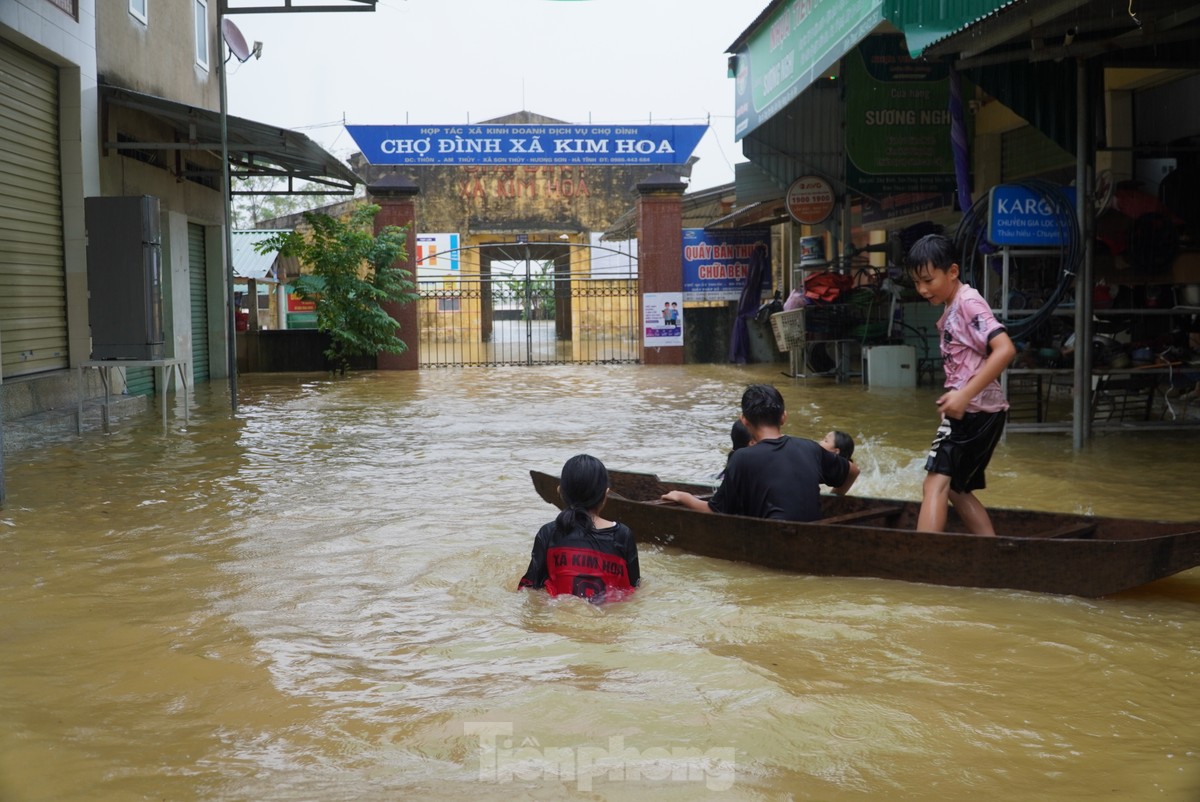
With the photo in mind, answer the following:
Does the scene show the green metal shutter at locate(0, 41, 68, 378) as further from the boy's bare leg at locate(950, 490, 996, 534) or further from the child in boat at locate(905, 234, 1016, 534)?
the boy's bare leg at locate(950, 490, 996, 534)

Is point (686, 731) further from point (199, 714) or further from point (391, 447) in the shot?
point (391, 447)

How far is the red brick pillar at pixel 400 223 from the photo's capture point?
909 inches

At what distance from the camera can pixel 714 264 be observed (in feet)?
77.9

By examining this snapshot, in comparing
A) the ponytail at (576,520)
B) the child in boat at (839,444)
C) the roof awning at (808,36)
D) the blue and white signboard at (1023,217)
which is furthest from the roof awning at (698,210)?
the ponytail at (576,520)

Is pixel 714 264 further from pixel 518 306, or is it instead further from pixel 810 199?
pixel 518 306

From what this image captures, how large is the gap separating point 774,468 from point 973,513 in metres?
0.97

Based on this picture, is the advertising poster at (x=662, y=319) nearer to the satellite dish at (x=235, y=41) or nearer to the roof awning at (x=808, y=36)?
the roof awning at (x=808, y=36)

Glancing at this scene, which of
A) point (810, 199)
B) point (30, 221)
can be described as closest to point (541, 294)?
point (810, 199)

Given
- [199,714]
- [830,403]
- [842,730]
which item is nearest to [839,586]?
[842,730]

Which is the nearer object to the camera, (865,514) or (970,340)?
(970,340)

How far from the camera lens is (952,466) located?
18.0ft

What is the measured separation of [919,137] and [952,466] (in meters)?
11.4

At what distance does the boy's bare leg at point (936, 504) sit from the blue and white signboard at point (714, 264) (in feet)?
59.5

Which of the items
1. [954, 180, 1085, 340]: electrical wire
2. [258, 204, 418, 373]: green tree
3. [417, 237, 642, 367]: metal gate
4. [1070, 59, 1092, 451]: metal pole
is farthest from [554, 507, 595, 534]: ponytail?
[417, 237, 642, 367]: metal gate
